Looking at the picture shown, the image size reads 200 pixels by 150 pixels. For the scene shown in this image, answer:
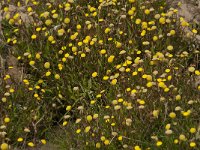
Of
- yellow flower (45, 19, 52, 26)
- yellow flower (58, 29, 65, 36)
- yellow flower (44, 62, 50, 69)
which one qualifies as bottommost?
yellow flower (44, 62, 50, 69)

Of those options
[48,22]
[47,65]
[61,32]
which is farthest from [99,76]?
[48,22]

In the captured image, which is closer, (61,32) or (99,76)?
(99,76)

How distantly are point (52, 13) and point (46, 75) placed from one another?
1154mm

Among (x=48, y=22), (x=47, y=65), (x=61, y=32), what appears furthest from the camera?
(x=48, y=22)

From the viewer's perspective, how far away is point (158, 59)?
5.40 metres

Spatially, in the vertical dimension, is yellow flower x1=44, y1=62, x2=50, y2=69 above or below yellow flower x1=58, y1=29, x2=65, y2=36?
below

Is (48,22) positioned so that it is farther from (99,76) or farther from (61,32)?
(99,76)

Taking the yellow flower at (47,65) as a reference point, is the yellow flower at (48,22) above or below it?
above

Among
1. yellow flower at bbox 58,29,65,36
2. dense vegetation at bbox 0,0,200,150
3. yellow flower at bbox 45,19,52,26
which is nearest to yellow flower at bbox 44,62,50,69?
dense vegetation at bbox 0,0,200,150

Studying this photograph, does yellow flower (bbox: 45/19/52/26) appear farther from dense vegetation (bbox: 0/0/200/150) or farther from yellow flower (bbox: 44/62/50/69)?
yellow flower (bbox: 44/62/50/69)

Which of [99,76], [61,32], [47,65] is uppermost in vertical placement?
[61,32]

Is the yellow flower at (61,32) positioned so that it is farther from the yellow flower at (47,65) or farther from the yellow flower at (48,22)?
the yellow flower at (47,65)

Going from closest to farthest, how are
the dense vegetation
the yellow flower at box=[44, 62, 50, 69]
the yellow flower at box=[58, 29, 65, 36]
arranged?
the dense vegetation, the yellow flower at box=[44, 62, 50, 69], the yellow flower at box=[58, 29, 65, 36]

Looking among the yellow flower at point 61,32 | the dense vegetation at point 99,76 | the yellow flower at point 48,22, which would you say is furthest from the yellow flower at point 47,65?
the yellow flower at point 48,22
